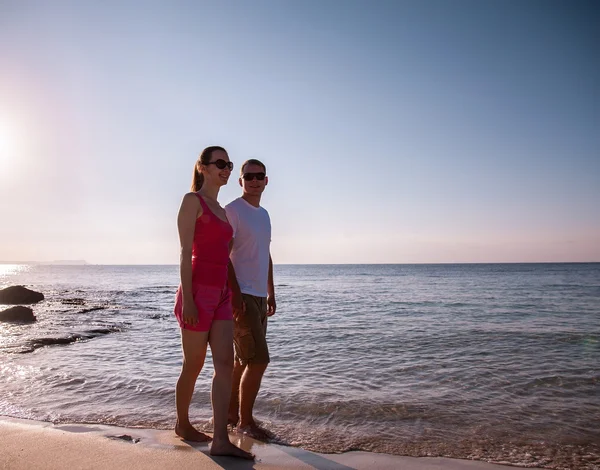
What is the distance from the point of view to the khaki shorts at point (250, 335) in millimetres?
3863

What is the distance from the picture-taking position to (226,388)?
134 inches

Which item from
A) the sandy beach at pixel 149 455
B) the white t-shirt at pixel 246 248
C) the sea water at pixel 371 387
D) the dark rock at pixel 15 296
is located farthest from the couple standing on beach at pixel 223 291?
the dark rock at pixel 15 296

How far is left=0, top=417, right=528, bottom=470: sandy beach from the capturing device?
3119 millimetres

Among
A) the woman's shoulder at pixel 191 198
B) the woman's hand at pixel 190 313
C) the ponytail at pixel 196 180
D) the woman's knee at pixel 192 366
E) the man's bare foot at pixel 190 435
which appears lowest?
the man's bare foot at pixel 190 435

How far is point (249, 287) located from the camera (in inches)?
155

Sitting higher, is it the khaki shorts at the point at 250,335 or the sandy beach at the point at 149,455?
the khaki shorts at the point at 250,335

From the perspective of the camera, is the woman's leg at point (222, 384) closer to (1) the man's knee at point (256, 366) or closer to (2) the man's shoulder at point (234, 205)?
(1) the man's knee at point (256, 366)

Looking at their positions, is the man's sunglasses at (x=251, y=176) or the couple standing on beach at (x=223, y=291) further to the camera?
the man's sunglasses at (x=251, y=176)

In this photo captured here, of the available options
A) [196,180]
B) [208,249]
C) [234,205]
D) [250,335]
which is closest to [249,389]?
[250,335]

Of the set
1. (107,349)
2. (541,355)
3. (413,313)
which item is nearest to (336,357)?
(541,355)

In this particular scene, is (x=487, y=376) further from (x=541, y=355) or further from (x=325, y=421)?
(x=325, y=421)

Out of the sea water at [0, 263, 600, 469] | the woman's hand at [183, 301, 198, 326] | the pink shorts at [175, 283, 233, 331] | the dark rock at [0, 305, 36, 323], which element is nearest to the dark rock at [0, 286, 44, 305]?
the dark rock at [0, 305, 36, 323]

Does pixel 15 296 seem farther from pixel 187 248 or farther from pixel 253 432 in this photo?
pixel 187 248

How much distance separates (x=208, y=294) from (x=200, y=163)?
113cm
